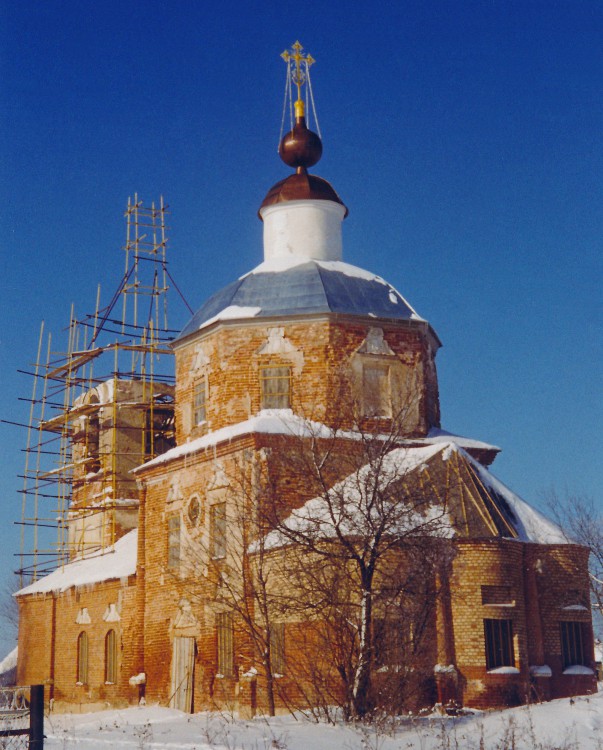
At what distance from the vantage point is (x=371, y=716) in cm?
1393

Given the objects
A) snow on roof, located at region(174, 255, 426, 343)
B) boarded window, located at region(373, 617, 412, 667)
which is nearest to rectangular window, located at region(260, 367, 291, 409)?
snow on roof, located at region(174, 255, 426, 343)

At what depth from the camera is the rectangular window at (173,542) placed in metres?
22.7

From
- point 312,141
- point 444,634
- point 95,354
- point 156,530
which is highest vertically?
point 312,141

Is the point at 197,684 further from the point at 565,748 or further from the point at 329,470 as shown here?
the point at 565,748

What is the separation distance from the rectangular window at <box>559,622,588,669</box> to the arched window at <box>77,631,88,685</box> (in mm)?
11775

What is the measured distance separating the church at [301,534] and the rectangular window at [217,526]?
55 millimetres

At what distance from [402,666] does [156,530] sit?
9.94m

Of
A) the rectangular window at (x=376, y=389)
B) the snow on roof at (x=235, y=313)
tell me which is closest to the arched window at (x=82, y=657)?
the snow on roof at (x=235, y=313)

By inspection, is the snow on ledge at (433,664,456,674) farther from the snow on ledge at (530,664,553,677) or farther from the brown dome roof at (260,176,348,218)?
the brown dome roof at (260,176,348,218)

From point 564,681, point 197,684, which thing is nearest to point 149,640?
point 197,684

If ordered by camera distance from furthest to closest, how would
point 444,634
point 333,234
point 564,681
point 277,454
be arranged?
point 333,234, point 277,454, point 564,681, point 444,634

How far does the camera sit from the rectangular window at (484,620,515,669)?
1802 centimetres

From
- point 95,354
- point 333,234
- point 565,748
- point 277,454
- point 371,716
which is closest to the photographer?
point 565,748

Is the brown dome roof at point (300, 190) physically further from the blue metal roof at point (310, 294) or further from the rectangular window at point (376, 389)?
the rectangular window at point (376, 389)
